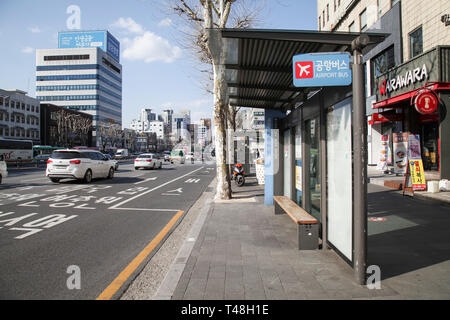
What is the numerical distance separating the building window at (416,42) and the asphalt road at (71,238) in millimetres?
15145

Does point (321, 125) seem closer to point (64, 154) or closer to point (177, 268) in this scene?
point (177, 268)

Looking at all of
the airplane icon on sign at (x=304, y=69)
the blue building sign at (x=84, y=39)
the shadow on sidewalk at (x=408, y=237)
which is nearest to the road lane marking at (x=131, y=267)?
the shadow on sidewalk at (x=408, y=237)

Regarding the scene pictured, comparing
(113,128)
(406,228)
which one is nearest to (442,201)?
(406,228)

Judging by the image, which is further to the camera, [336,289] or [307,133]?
[307,133]

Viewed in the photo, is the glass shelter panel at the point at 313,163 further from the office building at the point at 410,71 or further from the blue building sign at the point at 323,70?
the office building at the point at 410,71

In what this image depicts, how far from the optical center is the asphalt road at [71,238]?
365 centimetres

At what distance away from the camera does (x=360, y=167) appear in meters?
3.38

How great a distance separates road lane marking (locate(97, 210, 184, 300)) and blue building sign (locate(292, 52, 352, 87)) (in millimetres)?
3372

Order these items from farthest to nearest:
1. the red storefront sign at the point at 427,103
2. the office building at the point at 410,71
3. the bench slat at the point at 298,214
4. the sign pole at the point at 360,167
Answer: the office building at the point at 410,71 → the red storefront sign at the point at 427,103 → the bench slat at the point at 298,214 → the sign pole at the point at 360,167

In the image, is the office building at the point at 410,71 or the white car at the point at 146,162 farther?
the white car at the point at 146,162

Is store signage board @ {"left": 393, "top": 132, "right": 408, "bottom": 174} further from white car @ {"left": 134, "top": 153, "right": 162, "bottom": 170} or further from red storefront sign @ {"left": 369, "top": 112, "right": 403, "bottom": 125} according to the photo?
white car @ {"left": 134, "top": 153, "right": 162, "bottom": 170}

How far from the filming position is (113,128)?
8644 cm

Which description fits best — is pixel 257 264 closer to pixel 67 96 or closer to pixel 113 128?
pixel 113 128
